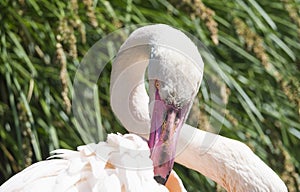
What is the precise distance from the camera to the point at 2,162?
3.48 metres

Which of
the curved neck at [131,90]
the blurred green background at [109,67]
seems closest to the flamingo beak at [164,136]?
the curved neck at [131,90]

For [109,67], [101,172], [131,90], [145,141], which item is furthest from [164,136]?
[109,67]

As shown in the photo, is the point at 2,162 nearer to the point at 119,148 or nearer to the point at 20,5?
the point at 20,5

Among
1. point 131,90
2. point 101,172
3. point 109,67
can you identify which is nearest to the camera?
point 101,172

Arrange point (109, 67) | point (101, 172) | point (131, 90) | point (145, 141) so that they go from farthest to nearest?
point (109, 67)
point (131, 90)
point (145, 141)
point (101, 172)

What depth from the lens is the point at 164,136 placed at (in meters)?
2.18

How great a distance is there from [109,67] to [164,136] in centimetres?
125

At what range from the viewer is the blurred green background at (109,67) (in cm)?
332

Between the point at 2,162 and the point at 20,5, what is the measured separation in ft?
2.17

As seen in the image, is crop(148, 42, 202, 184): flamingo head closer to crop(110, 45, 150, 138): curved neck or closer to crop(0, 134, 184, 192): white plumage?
crop(0, 134, 184, 192): white plumage

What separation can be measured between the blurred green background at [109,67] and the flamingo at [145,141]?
714mm

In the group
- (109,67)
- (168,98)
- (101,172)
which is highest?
(168,98)

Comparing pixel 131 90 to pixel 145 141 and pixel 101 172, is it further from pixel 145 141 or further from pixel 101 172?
pixel 101 172

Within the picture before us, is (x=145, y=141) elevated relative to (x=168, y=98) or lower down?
lower down
